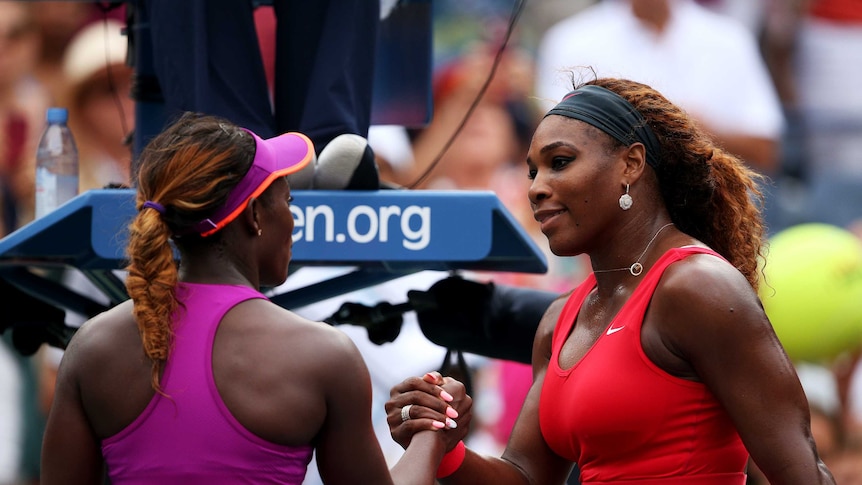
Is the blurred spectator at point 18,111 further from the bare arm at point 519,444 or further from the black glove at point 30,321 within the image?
the bare arm at point 519,444

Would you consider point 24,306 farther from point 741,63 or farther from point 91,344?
point 741,63

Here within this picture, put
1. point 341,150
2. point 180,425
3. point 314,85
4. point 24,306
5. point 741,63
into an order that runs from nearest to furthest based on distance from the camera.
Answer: point 180,425 → point 341,150 → point 314,85 → point 24,306 → point 741,63

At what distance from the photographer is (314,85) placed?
3.70m

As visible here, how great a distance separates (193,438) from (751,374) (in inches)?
39.6

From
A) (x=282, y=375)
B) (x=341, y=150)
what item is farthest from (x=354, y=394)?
(x=341, y=150)

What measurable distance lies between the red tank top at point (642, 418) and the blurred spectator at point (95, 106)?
3.36 m

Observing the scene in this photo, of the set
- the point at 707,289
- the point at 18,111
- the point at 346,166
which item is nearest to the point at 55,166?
the point at 346,166

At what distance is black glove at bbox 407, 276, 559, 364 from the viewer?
387cm

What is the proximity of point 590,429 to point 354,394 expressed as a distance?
22.0 inches

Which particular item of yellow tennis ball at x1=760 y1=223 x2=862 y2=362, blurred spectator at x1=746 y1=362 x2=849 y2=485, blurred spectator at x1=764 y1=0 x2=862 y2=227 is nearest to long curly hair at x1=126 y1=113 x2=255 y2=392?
yellow tennis ball at x1=760 y1=223 x2=862 y2=362

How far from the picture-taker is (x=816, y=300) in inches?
191

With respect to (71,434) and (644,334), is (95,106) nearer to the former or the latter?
(71,434)

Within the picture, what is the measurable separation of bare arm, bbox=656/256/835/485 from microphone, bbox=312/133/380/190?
4.11 feet

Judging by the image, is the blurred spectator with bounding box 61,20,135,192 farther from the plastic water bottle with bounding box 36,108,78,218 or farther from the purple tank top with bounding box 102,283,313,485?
the purple tank top with bounding box 102,283,313,485
